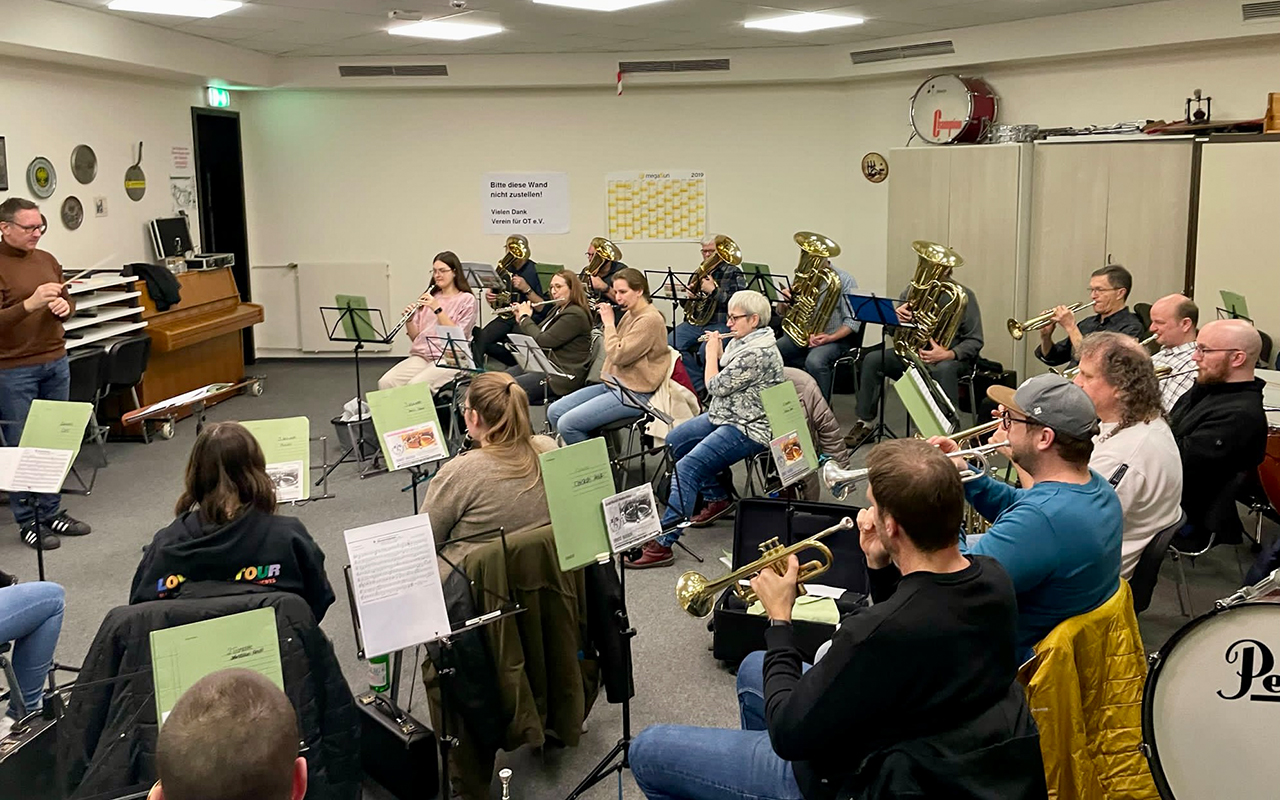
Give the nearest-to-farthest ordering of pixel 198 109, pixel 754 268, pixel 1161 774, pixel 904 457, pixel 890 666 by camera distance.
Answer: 1. pixel 890 666
2. pixel 904 457
3. pixel 1161 774
4. pixel 754 268
5. pixel 198 109

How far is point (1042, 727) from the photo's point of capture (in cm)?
247

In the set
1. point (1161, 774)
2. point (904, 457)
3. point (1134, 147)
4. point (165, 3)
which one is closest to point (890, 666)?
point (904, 457)

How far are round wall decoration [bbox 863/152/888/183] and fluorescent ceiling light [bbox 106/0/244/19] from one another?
18.0ft

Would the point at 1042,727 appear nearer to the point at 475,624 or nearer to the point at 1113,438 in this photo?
the point at 1113,438

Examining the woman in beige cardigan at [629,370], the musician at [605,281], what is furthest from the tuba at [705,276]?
the woman in beige cardigan at [629,370]

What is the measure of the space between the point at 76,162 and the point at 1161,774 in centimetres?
778

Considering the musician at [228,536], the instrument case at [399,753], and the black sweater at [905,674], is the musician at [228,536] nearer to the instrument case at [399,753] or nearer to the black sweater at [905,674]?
the instrument case at [399,753]

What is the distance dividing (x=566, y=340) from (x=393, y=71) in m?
4.18

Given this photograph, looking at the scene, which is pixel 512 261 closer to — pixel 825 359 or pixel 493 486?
pixel 825 359

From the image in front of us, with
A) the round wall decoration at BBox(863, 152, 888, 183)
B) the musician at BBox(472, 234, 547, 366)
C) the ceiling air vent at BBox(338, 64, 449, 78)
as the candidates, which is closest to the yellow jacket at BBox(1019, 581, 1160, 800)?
the musician at BBox(472, 234, 547, 366)

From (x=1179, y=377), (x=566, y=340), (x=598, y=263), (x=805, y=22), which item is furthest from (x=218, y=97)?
(x=1179, y=377)

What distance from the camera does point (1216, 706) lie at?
8.09 feet

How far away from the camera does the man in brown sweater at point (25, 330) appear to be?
5.39 m

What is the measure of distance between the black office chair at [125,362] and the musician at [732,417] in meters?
3.71
